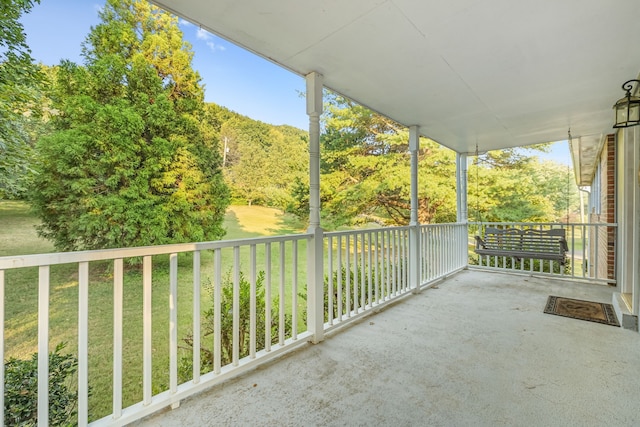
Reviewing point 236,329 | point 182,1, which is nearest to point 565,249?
point 236,329

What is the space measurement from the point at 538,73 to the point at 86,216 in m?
5.84

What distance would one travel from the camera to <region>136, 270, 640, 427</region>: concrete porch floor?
58.5 inches

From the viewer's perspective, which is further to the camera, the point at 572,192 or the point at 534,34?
the point at 572,192

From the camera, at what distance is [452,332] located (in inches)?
101

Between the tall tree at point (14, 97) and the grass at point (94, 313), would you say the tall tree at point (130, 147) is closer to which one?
the grass at point (94, 313)

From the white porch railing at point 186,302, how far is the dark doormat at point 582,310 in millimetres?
1439

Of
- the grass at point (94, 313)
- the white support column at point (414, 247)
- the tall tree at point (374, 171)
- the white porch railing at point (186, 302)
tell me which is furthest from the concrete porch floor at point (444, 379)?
the tall tree at point (374, 171)

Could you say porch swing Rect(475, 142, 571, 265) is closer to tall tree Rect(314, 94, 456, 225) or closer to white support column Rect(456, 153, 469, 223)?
white support column Rect(456, 153, 469, 223)

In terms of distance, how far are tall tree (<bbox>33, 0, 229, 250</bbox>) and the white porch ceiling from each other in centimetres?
367

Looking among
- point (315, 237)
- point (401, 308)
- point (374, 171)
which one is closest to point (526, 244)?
point (401, 308)

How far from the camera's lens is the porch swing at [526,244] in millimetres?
4051

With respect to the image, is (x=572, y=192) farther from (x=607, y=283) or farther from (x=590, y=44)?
(x=590, y=44)

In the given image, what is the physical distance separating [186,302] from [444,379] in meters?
4.95

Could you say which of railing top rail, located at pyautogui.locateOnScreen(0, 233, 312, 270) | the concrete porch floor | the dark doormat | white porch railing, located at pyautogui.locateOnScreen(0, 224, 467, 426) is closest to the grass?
white porch railing, located at pyautogui.locateOnScreen(0, 224, 467, 426)
